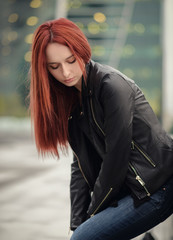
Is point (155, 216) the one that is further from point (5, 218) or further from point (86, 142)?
point (5, 218)

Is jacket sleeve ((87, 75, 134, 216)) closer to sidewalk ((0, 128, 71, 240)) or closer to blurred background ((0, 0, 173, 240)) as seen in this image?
sidewalk ((0, 128, 71, 240))

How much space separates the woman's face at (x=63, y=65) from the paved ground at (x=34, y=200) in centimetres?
182

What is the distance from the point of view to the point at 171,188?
2287 millimetres

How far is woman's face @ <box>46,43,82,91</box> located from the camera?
2297mm

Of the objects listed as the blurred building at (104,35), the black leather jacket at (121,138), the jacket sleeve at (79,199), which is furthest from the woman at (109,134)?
the blurred building at (104,35)

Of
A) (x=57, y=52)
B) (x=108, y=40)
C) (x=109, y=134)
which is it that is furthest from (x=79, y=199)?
(x=108, y=40)

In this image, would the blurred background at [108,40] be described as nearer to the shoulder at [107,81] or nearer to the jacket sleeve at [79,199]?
the jacket sleeve at [79,199]

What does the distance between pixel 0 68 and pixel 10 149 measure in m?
9.29

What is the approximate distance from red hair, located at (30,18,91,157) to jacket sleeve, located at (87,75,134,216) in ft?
0.82

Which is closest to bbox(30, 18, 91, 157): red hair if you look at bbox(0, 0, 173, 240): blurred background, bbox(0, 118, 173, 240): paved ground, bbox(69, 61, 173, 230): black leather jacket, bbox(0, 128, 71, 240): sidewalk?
bbox(69, 61, 173, 230): black leather jacket

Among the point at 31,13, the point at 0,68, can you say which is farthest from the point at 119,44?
the point at 0,68

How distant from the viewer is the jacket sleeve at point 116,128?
214 centimetres

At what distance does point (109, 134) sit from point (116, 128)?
0.18ft

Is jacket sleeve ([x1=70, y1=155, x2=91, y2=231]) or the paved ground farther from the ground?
jacket sleeve ([x1=70, y1=155, x2=91, y2=231])
